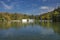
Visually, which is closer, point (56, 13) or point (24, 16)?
point (24, 16)

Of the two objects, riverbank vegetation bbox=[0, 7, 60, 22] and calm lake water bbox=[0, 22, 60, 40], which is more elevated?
riverbank vegetation bbox=[0, 7, 60, 22]

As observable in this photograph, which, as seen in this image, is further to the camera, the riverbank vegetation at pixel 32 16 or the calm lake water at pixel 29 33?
the riverbank vegetation at pixel 32 16

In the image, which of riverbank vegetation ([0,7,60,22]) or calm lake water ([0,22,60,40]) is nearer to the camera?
calm lake water ([0,22,60,40])

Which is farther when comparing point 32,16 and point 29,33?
point 32,16

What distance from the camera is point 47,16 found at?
21719mm

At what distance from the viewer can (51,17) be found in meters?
21.5

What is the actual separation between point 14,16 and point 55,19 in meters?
6.32

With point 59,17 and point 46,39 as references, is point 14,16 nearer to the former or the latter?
point 59,17

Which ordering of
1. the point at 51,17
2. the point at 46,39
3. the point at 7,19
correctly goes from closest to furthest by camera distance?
the point at 46,39 → the point at 7,19 → the point at 51,17

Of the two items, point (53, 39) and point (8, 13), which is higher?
point (8, 13)

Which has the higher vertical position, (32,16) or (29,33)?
(32,16)

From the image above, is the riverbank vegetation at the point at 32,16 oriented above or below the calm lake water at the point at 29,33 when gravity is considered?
above

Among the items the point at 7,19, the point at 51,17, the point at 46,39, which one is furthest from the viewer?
the point at 51,17

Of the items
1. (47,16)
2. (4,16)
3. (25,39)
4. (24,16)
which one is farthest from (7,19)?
(25,39)
